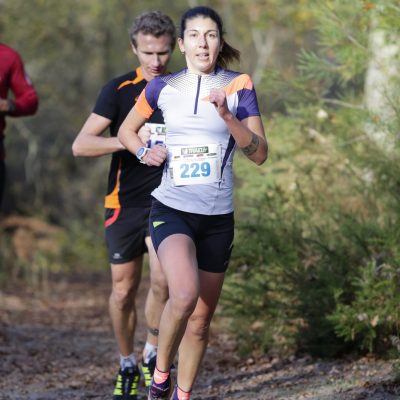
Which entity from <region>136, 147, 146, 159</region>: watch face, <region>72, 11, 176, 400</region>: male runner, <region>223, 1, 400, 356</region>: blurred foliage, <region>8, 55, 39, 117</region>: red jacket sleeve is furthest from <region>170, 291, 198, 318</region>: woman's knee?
<region>8, 55, 39, 117</region>: red jacket sleeve

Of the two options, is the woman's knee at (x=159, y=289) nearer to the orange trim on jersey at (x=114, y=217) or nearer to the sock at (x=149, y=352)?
the sock at (x=149, y=352)

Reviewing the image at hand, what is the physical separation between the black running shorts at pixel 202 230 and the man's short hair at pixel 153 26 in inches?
56.4

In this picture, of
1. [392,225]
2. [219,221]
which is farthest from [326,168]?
[219,221]

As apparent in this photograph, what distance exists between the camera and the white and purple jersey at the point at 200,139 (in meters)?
4.45

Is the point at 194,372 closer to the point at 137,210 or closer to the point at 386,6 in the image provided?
the point at 137,210

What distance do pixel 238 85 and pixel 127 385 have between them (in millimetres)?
2208

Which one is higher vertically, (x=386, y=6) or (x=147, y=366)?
(x=386, y=6)

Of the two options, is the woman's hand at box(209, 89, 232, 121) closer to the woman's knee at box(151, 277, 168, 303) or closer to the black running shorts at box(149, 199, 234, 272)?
the black running shorts at box(149, 199, 234, 272)

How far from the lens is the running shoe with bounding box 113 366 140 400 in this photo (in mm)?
5652

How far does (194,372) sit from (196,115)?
54.0 inches

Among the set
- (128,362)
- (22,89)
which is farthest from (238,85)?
(22,89)

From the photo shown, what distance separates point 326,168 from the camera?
7449 millimetres

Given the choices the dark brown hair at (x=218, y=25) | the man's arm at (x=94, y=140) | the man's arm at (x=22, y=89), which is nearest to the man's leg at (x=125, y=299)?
the man's arm at (x=94, y=140)

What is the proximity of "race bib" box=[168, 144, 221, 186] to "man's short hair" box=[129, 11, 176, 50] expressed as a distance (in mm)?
1393
